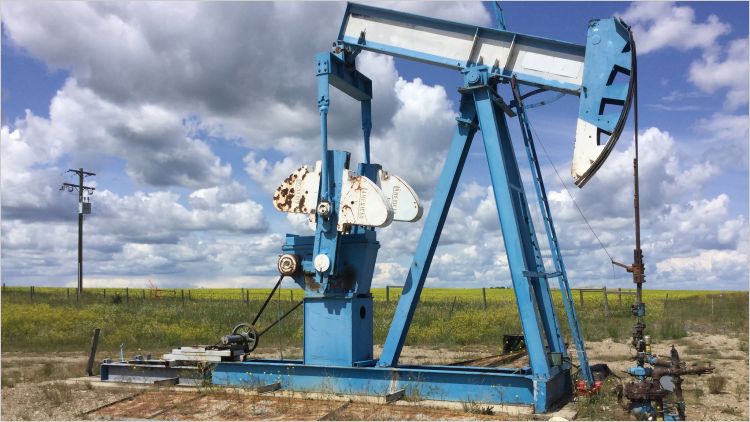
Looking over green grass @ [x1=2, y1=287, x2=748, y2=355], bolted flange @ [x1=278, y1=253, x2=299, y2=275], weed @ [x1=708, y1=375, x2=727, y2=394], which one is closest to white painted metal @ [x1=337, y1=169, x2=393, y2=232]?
bolted flange @ [x1=278, y1=253, x2=299, y2=275]

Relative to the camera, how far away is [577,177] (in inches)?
284

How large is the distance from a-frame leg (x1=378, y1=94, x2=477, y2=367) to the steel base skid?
1.24 feet

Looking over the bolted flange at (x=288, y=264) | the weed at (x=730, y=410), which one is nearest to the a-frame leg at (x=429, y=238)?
the bolted flange at (x=288, y=264)

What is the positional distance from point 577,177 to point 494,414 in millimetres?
2752

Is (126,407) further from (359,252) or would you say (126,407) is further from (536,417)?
(536,417)

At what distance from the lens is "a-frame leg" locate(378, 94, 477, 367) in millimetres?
8180

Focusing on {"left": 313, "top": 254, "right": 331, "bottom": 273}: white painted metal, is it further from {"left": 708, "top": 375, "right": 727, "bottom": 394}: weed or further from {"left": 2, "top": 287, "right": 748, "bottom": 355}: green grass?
{"left": 2, "top": 287, "right": 748, "bottom": 355}: green grass

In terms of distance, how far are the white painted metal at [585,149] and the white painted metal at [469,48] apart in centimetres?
61

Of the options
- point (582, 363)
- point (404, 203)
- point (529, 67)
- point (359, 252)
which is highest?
point (529, 67)

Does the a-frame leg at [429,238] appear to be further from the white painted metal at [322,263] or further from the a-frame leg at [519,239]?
the white painted metal at [322,263]

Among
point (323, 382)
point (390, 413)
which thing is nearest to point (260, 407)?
point (323, 382)

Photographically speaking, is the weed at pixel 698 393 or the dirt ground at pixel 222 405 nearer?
the dirt ground at pixel 222 405

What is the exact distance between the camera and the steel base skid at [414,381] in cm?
724

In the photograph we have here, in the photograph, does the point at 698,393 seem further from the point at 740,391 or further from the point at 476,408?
the point at 476,408
